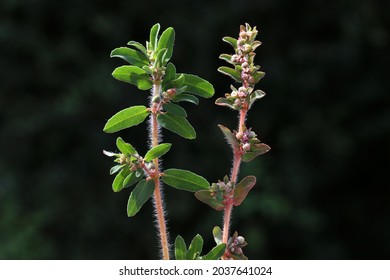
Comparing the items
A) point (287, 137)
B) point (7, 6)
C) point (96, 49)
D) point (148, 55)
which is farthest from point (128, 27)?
point (148, 55)

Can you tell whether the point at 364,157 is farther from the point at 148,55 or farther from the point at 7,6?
the point at 148,55

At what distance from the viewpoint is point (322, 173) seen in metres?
4.94

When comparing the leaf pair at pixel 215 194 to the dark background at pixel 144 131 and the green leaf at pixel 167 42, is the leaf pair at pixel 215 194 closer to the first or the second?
the green leaf at pixel 167 42

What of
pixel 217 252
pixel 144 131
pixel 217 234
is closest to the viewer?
pixel 217 252

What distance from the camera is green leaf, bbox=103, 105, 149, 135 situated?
0.92 metres

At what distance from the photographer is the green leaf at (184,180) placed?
91cm

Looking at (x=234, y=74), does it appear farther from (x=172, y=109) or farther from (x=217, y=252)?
(x=217, y=252)

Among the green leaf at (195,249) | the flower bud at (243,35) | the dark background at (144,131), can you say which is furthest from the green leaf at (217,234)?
the dark background at (144,131)

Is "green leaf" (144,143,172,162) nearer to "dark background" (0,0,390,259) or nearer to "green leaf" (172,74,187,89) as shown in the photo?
"green leaf" (172,74,187,89)

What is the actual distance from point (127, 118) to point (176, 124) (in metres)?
0.06

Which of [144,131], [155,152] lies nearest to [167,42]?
[155,152]

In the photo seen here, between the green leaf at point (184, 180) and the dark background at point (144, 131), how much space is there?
3.36 meters

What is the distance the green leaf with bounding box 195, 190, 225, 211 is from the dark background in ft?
11.0

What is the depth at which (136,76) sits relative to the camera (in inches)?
35.9
